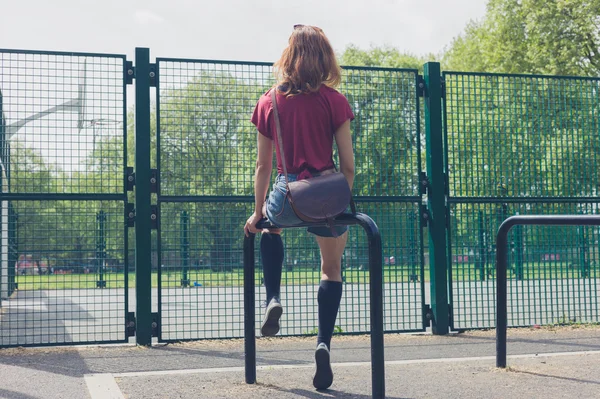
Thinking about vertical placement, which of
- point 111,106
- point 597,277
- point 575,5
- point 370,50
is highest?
point 370,50

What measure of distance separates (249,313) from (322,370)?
24.1 inches

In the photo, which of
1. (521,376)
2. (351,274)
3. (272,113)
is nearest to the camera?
(272,113)

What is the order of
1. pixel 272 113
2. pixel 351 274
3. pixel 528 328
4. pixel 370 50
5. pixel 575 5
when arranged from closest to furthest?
pixel 272 113
pixel 351 274
pixel 528 328
pixel 575 5
pixel 370 50

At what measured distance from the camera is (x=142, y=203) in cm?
630

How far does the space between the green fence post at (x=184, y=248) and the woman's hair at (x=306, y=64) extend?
8.36 feet

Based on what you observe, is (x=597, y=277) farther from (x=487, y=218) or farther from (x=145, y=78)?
(x=145, y=78)

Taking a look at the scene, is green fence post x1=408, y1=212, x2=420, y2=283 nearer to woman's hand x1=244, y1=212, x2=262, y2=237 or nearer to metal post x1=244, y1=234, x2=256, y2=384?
metal post x1=244, y1=234, x2=256, y2=384

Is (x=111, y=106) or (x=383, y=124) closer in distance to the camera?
(x=111, y=106)

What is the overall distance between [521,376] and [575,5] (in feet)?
83.0

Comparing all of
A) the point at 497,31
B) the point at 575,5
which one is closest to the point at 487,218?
the point at 575,5

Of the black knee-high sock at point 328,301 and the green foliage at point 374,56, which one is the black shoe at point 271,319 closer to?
the black knee-high sock at point 328,301

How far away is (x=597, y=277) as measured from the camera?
7.30 meters

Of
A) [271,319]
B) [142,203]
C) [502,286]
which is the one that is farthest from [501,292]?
[142,203]

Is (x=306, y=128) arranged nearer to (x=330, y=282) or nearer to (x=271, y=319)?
(x=330, y=282)
